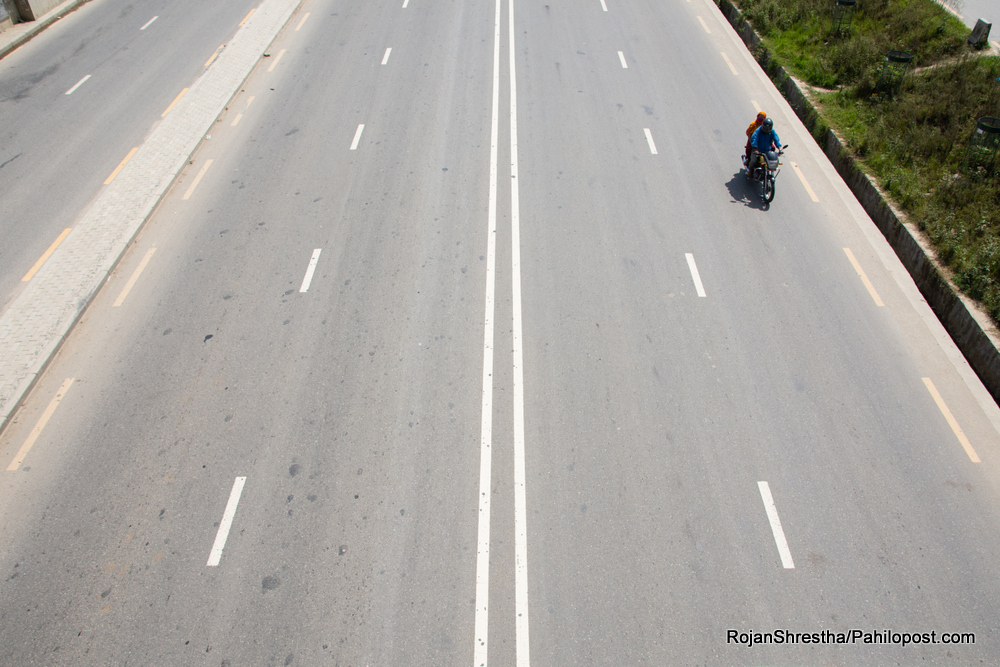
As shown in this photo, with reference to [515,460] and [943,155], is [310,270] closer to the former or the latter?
[515,460]

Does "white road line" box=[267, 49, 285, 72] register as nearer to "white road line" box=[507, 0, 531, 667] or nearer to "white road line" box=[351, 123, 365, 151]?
"white road line" box=[351, 123, 365, 151]

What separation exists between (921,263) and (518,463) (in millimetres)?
8504

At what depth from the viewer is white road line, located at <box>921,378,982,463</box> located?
26.9 ft

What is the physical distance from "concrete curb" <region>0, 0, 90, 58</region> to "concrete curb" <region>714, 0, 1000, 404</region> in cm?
2203

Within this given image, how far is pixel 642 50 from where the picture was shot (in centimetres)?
1836

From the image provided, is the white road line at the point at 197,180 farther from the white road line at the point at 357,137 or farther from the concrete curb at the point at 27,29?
the concrete curb at the point at 27,29

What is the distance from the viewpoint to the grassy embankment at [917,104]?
11.2 meters

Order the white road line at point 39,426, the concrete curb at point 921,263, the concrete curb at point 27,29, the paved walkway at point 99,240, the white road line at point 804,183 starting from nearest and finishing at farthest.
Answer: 1. the white road line at point 39,426
2. the paved walkway at point 99,240
3. the concrete curb at point 921,263
4. the white road line at point 804,183
5. the concrete curb at point 27,29

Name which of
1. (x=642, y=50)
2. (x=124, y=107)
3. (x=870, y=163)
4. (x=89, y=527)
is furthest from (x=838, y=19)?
(x=89, y=527)

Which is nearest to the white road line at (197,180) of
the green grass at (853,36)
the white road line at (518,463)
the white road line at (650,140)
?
the white road line at (518,463)

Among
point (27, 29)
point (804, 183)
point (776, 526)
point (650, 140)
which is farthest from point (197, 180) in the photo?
point (804, 183)

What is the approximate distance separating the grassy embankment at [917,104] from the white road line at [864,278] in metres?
1.27

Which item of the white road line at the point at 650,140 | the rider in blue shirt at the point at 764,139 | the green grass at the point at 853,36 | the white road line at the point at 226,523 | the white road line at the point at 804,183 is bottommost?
the white road line at the point at 226,523

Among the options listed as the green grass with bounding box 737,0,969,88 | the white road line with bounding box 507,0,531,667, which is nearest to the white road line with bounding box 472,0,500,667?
the white road line with bounding box 507,0,531,667
